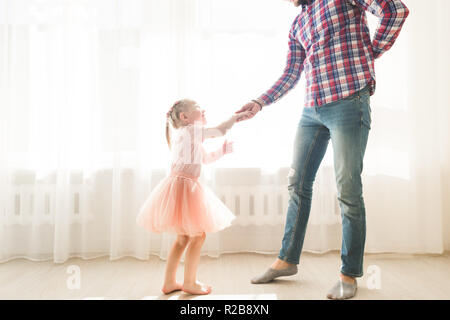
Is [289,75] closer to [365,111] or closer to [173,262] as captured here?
[365,111]

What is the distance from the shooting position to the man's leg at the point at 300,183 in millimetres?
1484

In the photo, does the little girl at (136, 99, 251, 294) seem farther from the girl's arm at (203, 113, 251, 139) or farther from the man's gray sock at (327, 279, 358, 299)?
the man's gray sock at (327, 279, 358, 299)

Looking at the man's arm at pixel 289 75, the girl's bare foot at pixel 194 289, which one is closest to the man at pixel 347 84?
the man's arm at pixel 289 75

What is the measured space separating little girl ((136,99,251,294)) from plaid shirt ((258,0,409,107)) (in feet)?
1.45

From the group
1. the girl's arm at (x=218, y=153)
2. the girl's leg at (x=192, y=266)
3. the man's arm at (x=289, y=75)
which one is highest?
the man's arm at (x=289, y=75)

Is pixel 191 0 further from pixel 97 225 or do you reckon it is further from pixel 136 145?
pixel 97 225

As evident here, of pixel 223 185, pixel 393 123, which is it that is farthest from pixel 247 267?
pixel 393 123

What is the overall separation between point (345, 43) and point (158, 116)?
112 centimetres

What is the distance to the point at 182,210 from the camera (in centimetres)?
136

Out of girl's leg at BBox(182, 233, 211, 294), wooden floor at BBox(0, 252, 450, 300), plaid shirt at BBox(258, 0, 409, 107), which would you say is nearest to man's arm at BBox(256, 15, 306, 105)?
plaid shirt at BBox(258, 0, 409, 107)

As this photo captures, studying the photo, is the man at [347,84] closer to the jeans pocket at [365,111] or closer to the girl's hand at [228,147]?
the jeans pocket at [365,111]

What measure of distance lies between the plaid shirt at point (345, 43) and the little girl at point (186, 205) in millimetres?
441

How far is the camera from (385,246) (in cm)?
203

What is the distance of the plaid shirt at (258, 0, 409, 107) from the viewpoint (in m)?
1.29
